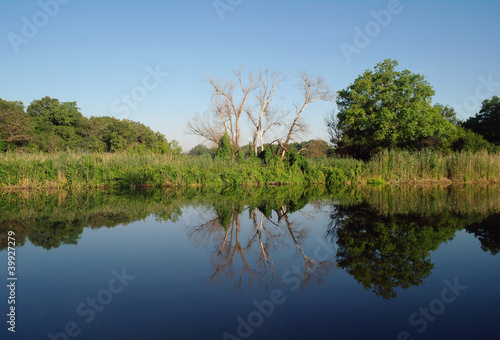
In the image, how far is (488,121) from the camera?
39.1 metres

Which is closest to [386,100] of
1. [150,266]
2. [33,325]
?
[150,266]

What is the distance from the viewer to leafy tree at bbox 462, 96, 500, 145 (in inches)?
1479

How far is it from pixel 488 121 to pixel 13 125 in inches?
1921

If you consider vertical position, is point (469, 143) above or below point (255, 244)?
above

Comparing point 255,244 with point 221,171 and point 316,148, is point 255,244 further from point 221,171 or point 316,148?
point 316,148

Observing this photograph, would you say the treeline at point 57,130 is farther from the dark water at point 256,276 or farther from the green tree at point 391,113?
the dark water at point 256,276

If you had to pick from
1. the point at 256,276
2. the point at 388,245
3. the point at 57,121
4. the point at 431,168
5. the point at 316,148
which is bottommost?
the point at 256,276

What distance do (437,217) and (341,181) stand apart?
535 inches

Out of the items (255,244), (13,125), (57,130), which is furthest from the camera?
(57,130)

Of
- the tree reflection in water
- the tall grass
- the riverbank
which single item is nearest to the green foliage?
the riverbank

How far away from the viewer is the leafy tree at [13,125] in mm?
35844

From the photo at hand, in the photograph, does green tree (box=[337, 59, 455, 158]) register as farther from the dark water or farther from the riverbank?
the dark water

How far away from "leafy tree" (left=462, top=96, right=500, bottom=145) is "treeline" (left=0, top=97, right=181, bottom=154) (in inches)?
1286

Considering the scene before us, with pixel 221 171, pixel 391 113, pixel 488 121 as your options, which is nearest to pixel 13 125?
pixel 221 171
